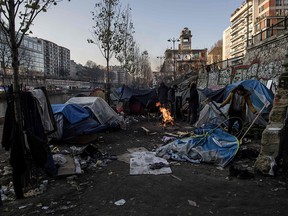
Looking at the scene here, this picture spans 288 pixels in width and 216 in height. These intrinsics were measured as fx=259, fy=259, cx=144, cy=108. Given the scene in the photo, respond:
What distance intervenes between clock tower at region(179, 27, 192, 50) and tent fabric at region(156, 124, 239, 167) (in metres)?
85.6

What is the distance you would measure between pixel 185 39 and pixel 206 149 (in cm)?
8734

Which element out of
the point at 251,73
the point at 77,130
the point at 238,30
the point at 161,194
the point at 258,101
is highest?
the point at 238,30

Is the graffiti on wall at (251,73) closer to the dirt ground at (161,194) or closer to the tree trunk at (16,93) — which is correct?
the dirt ground at (161,194)

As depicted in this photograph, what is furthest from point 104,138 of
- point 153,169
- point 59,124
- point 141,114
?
point 141,114

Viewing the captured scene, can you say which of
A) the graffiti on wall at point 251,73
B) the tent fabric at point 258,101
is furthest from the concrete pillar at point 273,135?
the graffiti on wall at point 251,73

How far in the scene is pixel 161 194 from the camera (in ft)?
15.8

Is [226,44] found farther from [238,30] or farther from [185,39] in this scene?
[185,39]

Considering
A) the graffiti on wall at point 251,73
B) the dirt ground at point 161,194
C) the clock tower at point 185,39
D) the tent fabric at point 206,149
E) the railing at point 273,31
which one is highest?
the clock tower at point 185,39

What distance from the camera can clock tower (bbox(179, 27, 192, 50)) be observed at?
8894cm

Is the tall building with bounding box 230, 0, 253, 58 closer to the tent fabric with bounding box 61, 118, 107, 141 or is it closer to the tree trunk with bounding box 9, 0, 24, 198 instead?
the tent fabric with bounding box 61, 118, 107, 141

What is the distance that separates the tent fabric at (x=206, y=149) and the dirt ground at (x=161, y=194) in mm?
321

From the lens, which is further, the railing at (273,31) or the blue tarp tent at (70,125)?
the railing at (273,31)

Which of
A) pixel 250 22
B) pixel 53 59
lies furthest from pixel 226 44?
pixel 53 59

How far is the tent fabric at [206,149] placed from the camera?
22.8 ft
